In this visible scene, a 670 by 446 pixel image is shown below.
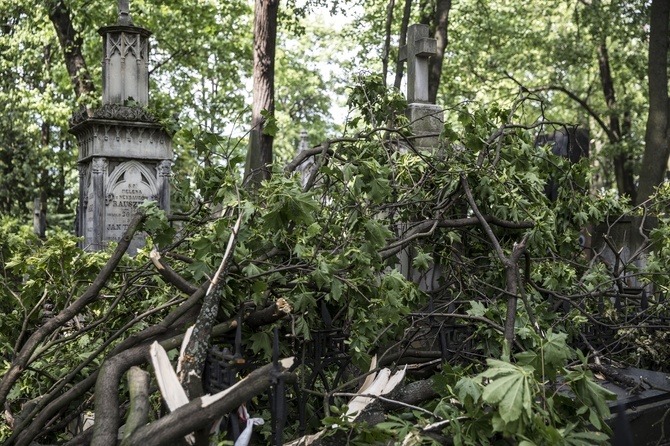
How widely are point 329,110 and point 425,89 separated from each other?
36.3 metres

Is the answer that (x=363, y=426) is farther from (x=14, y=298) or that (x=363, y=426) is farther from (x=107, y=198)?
(x=107, y=198)

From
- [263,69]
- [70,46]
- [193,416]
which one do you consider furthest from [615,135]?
[193,416]

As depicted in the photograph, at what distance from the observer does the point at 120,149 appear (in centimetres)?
1348

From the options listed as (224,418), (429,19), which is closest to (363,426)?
(224,418)

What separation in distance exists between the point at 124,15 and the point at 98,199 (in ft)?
11.5

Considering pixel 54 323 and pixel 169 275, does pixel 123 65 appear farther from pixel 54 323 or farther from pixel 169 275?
pixel 169 275

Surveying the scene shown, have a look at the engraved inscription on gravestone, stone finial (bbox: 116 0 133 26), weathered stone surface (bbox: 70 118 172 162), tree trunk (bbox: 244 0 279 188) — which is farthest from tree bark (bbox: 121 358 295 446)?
stone finial (bbox: 116 0 133 26)

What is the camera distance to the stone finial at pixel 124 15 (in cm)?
1408

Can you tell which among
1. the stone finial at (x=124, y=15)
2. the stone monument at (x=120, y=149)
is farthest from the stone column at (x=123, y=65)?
the stone finial at (x=124, y=15)

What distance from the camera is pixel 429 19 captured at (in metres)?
21.7

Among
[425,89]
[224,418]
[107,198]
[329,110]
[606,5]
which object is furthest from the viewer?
[329,110]

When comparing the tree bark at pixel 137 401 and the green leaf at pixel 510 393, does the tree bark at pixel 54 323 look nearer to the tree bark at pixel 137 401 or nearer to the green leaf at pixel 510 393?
the tree bark at pixel 137 401

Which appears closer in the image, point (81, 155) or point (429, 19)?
point (81, 155)

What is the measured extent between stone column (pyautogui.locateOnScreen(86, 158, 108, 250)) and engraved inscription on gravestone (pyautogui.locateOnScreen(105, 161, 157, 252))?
0.27ft
